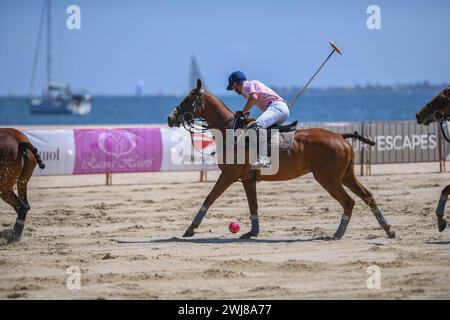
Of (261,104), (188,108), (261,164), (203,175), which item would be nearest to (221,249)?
(261,164)

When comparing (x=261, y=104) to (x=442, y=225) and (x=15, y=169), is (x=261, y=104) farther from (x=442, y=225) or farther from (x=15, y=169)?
(x=15, y=169)

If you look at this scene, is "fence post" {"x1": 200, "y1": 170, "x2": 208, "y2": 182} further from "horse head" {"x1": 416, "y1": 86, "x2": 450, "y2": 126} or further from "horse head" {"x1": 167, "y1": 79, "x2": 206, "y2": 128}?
"horse head" {"x1": 416, "y1": 86, "x2": 450, "y2": 126}

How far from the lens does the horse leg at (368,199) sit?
1316 cm

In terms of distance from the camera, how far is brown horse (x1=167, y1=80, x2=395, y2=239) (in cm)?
1341

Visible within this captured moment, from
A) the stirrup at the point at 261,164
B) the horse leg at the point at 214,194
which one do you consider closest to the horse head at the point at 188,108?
the horse leg at the point at 214,194

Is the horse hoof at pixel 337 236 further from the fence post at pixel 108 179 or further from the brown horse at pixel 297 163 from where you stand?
the fence post at pixel 108 179

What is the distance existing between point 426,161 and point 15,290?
16256 millimetres

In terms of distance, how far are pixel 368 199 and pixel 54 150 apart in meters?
9.93

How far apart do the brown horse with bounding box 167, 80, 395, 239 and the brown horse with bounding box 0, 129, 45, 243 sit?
225 cm

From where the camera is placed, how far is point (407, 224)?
14.6 m

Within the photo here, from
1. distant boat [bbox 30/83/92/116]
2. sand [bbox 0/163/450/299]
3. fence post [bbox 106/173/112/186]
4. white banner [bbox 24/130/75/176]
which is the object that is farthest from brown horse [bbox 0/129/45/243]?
distant boat [bbox 30/83/92/116]

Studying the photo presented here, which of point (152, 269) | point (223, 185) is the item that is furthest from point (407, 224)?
point (152, 269)
